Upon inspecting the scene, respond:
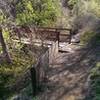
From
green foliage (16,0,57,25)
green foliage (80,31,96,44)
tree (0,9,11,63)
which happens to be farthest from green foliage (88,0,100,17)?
tree (0,9,11,63)

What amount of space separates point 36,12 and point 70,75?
9.19 m

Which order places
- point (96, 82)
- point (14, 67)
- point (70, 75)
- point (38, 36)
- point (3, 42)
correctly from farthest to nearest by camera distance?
point (38, 36) < point (14, 67) < point (3, 42) < point (70, 75) < point (96, 82)

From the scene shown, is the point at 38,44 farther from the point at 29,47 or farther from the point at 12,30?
the point at 12,30

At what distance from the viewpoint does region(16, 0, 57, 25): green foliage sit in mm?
16906

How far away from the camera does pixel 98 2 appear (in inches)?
883

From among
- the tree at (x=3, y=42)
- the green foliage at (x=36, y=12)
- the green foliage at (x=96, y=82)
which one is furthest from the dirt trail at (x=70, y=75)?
the green foliage at (x=36, y=12)

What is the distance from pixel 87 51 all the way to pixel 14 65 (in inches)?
136

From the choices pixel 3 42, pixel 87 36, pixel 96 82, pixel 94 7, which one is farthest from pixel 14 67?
pixel 94 7

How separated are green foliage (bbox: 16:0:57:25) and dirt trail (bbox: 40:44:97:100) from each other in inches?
180

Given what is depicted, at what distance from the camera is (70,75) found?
1034 centimetres

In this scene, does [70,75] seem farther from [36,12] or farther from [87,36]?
[36,12]

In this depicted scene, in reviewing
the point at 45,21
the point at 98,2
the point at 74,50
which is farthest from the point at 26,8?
the point at 98,2

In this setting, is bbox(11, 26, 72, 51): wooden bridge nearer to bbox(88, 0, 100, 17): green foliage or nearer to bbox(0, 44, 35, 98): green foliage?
bbox(0, 44, 35, 98): green foliage

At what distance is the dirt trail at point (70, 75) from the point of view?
874cm
